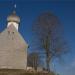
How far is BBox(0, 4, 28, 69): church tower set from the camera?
47375 millimetres

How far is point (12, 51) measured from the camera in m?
47.8

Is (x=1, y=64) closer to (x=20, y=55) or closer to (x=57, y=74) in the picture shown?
(x=20, y=55)

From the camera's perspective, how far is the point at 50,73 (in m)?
40.7

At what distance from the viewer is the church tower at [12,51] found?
4738 cm

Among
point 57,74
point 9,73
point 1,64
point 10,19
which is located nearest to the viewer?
point 9,73

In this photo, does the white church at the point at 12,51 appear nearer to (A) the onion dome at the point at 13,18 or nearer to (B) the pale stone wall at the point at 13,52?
(B) the pale stone wall at the point at 13,52

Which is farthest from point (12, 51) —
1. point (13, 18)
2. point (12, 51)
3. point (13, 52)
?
point (13, 18)

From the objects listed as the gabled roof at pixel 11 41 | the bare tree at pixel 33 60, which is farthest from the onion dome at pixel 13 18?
the bare tree at pixel 33 60

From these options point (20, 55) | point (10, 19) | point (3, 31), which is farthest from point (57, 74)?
point (10, 19)

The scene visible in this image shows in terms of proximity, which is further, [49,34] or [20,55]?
[20,55]

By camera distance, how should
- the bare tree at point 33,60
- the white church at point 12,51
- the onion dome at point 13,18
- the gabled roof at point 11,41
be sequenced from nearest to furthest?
the white church at point 12,51 < the gabled roof at point 11,41 < the onion dome at point 13,18 < the bare tree at point 33,60

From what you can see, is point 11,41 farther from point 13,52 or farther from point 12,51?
point 13,52

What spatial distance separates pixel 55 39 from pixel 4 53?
429 inches

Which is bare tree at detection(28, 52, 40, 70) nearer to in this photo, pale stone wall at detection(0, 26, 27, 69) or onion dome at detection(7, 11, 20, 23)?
onion dome at detection(7, 11, 20, 23)
